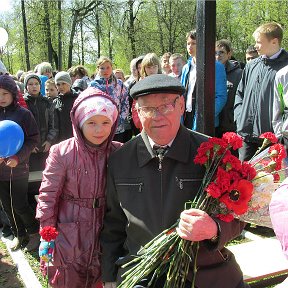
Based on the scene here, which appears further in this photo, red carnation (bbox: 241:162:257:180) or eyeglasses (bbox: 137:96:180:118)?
eyeglasses (bbox: 137:96:180:118)

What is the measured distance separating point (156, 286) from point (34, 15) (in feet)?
71.1

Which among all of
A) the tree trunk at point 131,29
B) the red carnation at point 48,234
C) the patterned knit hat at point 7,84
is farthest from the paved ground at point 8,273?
the tree trunk at point 131,29

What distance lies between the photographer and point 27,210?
4.16 metres

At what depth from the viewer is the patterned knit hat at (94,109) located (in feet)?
7.63

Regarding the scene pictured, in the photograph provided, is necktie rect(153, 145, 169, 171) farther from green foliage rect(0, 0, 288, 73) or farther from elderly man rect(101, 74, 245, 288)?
green foliage rect(0, 0, 288, 73)

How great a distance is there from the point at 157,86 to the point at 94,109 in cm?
63

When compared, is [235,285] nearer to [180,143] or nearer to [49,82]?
[180,143]

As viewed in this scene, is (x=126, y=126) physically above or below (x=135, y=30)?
below

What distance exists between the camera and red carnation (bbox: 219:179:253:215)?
65.1 inches

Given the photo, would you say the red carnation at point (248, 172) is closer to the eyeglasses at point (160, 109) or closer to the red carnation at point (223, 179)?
the red carnation at point (223, 179)

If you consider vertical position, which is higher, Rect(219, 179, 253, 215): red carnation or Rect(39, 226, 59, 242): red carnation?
Rect(219, 179, 253, 215): red carnation

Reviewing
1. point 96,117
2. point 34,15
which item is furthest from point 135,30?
point 96,117

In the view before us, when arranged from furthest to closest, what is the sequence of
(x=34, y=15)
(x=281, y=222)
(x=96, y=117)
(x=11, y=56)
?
(x=11, y=56) < (x=34, y=15) < (x=96, y=117) < (x=281, y=222)

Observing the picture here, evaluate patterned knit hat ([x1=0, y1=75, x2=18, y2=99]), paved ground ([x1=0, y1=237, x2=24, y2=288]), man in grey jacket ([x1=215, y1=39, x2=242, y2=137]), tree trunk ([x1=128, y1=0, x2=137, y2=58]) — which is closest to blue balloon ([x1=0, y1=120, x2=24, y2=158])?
patterned knit hat ([x1=0, y1=75, x2=18, y2=99])
